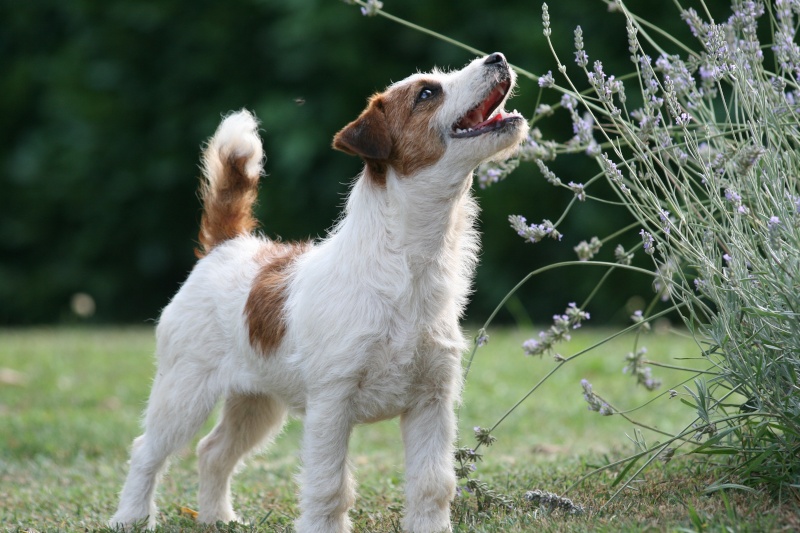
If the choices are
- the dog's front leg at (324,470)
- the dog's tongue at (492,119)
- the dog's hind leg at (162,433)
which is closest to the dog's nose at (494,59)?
the dog's tongue at (492,119)

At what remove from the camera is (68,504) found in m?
4.98

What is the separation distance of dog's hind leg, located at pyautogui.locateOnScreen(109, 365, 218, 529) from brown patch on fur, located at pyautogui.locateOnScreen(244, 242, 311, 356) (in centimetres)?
41

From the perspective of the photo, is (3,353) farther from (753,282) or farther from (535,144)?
(753,282)

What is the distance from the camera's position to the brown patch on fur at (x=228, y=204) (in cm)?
477

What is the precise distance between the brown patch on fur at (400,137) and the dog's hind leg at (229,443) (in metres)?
1.30

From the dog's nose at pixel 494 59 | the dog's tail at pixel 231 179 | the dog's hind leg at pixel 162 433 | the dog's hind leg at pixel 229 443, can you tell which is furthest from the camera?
the dog's tail at pixel 231 179

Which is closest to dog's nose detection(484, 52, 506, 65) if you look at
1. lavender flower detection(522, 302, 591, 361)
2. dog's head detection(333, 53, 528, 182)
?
dog's head detection(333, 53, 528, 182)

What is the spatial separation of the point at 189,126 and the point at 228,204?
9.26 meters

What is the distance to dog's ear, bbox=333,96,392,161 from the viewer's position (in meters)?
3.84

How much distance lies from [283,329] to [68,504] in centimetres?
173

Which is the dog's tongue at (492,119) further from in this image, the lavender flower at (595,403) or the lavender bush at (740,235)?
the lavender flower at (595,403)

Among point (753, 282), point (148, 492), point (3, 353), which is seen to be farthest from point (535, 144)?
point (3, 353)

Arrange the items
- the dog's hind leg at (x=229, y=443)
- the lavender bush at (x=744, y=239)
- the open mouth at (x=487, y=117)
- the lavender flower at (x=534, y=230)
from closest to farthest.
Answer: the lavender bush at (x=744, y=239)
the open mouth at (x=487, y=117)
the lavender flower at (x=534, y=230)
the dog's hind leg at (x=229, y=443)

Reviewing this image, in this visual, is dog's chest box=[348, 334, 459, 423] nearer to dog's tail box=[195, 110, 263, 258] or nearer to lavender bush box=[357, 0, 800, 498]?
lavender bush box=[357, 0, 800, 498]
